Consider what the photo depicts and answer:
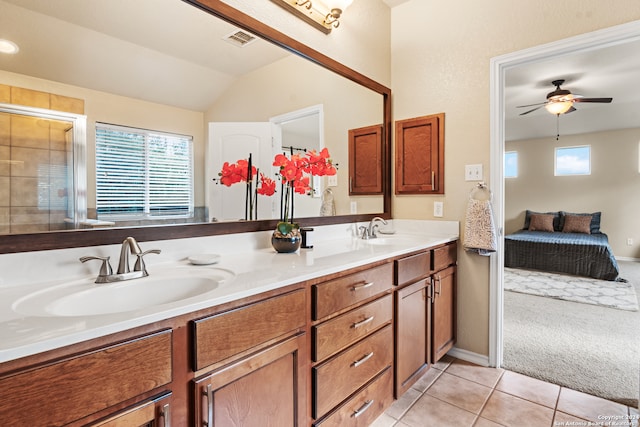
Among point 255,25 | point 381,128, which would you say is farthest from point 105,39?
point 381,128

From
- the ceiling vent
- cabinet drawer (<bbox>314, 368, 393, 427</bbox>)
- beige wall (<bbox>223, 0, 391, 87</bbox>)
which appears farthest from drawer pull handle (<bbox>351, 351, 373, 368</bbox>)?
beige wall (<bbox>223, 0, 391, 87</bbox>)

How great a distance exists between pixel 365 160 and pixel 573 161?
6.16m

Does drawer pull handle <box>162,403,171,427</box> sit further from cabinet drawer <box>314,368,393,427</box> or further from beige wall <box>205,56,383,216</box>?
beige wall <box>205,56,383,216</box>

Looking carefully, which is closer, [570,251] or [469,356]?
[469,356]

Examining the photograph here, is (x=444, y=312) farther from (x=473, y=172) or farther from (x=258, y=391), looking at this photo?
(x=258, y=391)

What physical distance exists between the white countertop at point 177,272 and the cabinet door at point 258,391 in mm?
209

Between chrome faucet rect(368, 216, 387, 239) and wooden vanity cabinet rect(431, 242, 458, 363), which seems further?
chrome faucet rect(368, 216, 387, 239)

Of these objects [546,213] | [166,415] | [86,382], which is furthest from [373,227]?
[546,213]

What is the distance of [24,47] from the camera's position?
103 cm

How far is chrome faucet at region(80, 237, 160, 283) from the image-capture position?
105 centimetres

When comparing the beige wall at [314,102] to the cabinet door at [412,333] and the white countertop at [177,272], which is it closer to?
the white countertop at [177,272]

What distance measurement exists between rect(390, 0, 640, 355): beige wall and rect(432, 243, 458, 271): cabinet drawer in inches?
3.3

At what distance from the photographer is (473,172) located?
2217 mm

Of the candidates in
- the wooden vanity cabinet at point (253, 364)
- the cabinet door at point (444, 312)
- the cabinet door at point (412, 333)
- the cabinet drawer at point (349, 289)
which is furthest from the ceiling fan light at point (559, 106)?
the wooden vanity cabinet at point (253, 364)
